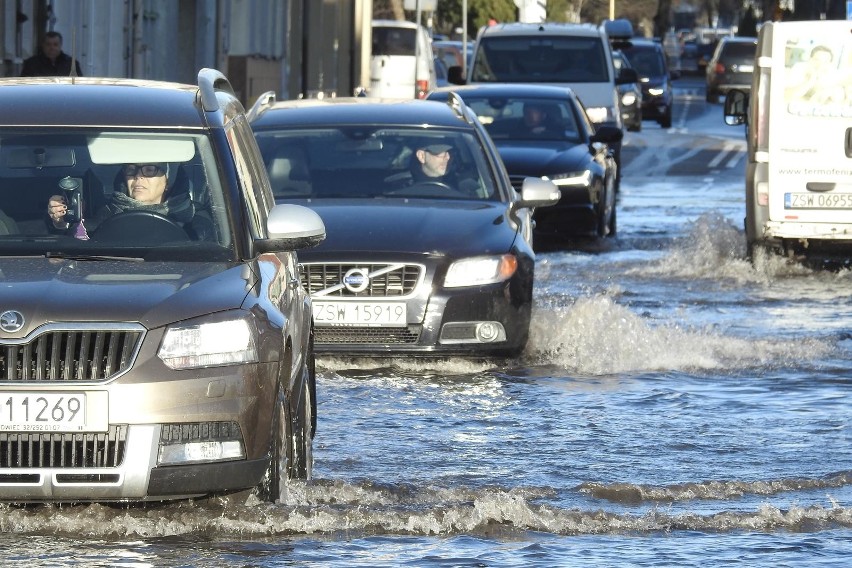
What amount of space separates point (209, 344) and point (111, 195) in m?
1.14

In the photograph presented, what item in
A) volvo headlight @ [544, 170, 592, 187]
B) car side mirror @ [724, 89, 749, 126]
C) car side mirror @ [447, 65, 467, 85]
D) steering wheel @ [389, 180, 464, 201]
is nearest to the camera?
steering wheel @ [389, 180, 464, 201]

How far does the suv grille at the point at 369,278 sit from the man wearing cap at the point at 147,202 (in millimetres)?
3689

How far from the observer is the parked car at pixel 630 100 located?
40.0 metres

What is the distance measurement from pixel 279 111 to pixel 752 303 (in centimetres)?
413

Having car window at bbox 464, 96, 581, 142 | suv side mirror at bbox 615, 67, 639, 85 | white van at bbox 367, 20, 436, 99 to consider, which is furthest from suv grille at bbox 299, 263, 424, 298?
white van at bbox 367, 20, 436, 99

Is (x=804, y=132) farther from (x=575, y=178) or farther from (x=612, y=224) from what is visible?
(x=612, y=224)

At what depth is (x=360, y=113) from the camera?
13445 millimetres

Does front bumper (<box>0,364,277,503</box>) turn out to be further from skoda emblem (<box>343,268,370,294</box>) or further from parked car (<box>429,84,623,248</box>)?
parked car (<box>429,84,623,248</box>)

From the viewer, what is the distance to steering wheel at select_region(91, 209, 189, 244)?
770 cm

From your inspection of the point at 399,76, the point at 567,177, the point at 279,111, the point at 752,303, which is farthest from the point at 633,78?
the point at 399,76

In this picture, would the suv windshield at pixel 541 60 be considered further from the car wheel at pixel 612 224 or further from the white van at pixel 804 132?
the white van at pixel 804 132

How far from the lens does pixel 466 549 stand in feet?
23.9

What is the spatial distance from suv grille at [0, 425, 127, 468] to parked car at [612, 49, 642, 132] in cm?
3249

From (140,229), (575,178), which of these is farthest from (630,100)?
(140,229)
